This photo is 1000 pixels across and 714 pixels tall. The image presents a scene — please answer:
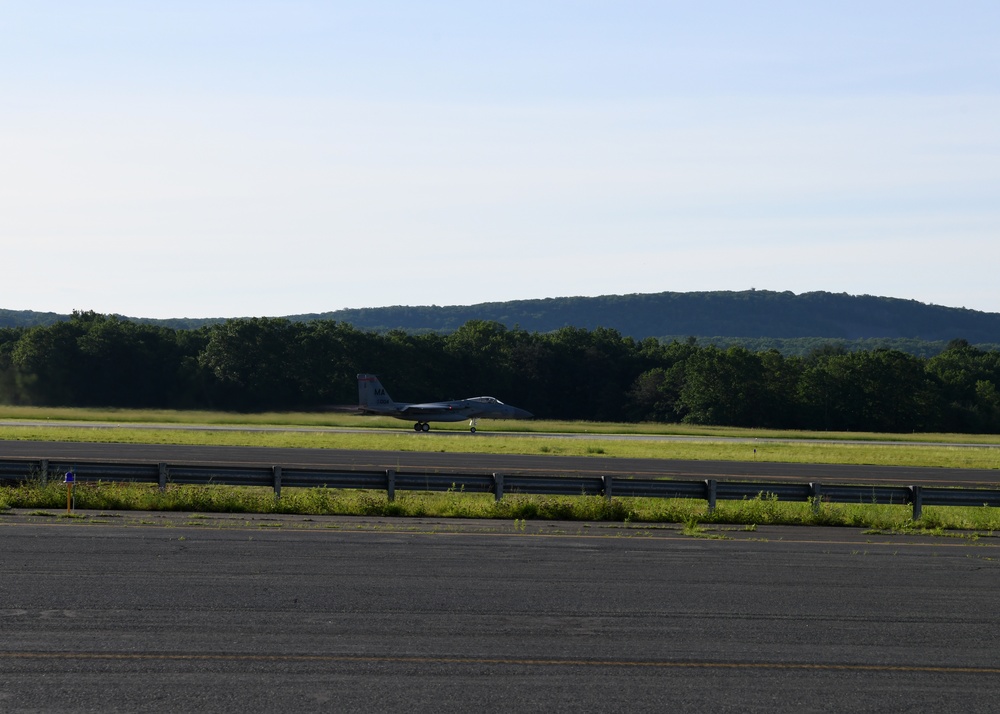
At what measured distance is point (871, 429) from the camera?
96.7m

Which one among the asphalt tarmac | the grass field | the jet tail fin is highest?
the jet tail fin

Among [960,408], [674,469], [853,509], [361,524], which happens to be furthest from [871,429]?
[361,524]

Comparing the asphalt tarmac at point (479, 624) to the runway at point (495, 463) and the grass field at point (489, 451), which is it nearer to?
the grass field at point (489, 451)

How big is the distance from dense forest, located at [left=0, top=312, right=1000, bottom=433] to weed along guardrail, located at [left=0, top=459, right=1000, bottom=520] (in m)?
57.9

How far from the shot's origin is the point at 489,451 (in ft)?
135

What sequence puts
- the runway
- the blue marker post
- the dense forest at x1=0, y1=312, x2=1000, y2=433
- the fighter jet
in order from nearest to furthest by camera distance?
the blue marker post → the runway → the fighter jet → the dense forest at x1=0, y1=312, x2=1000, y2=433

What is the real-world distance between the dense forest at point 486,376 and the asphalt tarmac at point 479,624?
216ft

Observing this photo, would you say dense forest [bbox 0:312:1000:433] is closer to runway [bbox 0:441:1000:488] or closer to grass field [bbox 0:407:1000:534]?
grass field [bbox 0:407:1000:534]

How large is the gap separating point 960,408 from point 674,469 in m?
78.7

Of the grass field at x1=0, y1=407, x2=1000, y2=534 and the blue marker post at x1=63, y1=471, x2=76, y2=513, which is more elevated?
the blue marker post at x1=63, y1=471, x2=76, y2=513

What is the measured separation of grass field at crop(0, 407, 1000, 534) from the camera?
781 inches

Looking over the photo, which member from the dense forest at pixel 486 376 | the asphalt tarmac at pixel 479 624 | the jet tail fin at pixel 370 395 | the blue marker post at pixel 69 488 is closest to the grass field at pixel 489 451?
the blue marker post at pixel 69 488

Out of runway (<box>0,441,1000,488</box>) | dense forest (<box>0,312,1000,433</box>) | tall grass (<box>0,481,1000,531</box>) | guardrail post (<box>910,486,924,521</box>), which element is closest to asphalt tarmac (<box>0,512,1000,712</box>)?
tall grass (<box>0,481,1000,531</box>)

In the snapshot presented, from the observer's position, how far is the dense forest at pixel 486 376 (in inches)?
3575
